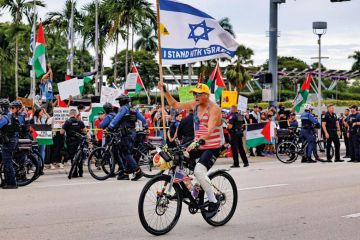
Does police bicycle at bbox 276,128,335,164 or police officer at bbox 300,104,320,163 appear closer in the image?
police officer at bbox 300,104,320,163

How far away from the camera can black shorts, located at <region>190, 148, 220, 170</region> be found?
832 cm

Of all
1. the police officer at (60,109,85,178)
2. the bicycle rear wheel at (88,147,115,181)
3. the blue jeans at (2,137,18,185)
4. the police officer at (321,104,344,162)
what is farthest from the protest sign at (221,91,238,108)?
the blue jeans at (2,137,18,185)

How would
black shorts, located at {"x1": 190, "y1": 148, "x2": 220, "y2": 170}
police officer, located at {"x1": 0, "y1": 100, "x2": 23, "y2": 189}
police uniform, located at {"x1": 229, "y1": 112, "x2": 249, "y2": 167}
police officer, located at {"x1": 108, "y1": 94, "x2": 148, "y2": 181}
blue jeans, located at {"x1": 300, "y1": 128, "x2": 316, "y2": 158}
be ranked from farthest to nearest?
blue jeans, located at {"x1": 300, "y1": 128, "x2": 316, "y2": 158} < police uniform, located at {"x1": 229, "y1": 112, "x2": 249, "y2": 167} < police officer, located at {"x1": 108, "y1": 94, "x2": 148, "y2": 181} < police officer, located at {"x1": 0, "y1": 100, "x2": 23, "y2": 189} < black shorts, located at {"x1": 190, "y1": 148, "x2": 220, "y2": 170}

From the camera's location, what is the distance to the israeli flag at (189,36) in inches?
561

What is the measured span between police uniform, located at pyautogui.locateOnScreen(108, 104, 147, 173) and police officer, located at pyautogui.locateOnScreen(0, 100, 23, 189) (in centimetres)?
228

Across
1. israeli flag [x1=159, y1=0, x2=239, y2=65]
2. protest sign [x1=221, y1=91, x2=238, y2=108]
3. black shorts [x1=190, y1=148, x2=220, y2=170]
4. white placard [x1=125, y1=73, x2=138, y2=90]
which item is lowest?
black shorts [x1=190, y1=148, x2=220, y2=170]

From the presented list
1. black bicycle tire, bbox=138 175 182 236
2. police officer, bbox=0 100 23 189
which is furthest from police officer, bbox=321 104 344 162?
black bicycle tire, bbox=138 175 182 236

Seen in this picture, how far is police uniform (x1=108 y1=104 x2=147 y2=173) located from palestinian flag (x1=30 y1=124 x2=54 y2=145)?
3314 mm

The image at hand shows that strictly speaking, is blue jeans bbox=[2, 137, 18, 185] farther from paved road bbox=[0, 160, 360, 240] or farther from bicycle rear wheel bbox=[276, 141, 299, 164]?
bicycle rear wheel bbox=[276, 141, 299, 164]

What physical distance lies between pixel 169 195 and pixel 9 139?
6079mm

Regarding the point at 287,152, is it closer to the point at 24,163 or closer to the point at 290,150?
the point at 290,150

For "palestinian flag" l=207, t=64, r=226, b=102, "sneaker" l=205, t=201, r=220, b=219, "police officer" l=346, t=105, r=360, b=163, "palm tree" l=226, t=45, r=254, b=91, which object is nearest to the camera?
"sneaker" l=205, t=201, r=220, b=219

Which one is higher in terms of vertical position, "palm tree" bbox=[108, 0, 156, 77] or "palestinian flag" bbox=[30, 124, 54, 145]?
"palm tree" bbox=[108, 0, 156, 77]

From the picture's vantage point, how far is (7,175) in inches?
518
